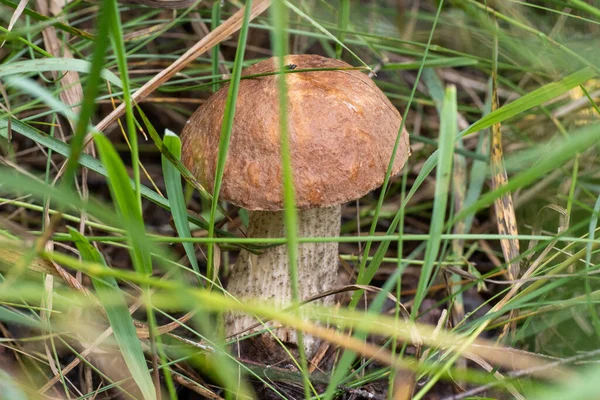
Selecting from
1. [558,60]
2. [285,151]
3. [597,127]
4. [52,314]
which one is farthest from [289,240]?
[558,60]

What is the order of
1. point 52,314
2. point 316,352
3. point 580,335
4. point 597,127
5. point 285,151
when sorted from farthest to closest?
point 316,352
point 580,335
point 52,314
point 597,127
point 285,151

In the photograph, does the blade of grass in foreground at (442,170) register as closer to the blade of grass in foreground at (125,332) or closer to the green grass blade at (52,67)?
the blade of grass in foreground at (125,332)

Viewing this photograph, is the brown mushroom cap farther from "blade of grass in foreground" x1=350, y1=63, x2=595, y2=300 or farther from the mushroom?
"blade of grass in foreground" x1=350, y1=63, x2=595, y2=300

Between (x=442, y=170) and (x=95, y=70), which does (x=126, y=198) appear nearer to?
(x=95, y=70)

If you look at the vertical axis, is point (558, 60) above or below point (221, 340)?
above

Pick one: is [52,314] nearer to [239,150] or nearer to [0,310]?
[0,310]

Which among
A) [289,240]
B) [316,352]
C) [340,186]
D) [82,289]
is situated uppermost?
[289,240]

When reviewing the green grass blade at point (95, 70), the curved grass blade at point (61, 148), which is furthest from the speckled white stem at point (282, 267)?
the green grass blade at point (95, 70)
